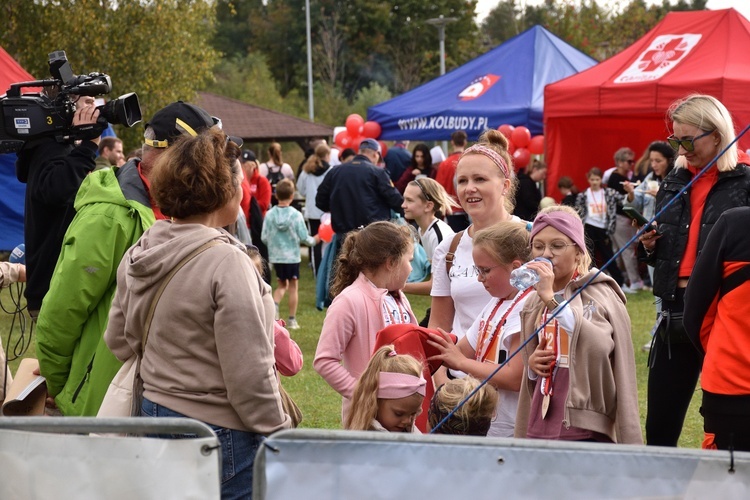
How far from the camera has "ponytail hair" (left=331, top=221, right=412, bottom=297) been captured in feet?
13.4

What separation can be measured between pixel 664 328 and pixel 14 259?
343 centimetres

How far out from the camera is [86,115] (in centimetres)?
442

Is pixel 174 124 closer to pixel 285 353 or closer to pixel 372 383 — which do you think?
pixel 285 353

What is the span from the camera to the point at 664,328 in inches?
184

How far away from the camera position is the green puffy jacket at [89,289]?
11.4 feet

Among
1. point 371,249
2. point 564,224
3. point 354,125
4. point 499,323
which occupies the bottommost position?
point 354,125

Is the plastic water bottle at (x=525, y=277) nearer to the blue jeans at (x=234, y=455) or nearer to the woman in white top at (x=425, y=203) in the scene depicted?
the blue jeans at (x=234, y=455)

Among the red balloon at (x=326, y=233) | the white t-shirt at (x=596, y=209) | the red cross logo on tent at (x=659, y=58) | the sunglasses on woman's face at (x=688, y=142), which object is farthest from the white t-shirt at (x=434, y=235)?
the white t-shirt at (x=596, y=209)

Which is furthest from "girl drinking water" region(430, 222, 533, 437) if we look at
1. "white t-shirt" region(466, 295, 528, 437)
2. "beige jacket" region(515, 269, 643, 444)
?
"beige jacket" region(515, 269, 643, 444)

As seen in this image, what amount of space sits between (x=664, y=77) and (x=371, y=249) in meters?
8.58

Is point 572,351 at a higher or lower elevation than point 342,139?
higher

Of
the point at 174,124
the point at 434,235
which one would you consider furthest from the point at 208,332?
the point at 434,235

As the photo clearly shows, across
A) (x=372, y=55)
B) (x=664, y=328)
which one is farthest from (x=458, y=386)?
(x=372, y=55)

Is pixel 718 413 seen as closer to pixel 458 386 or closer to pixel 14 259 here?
pixel 458 386
